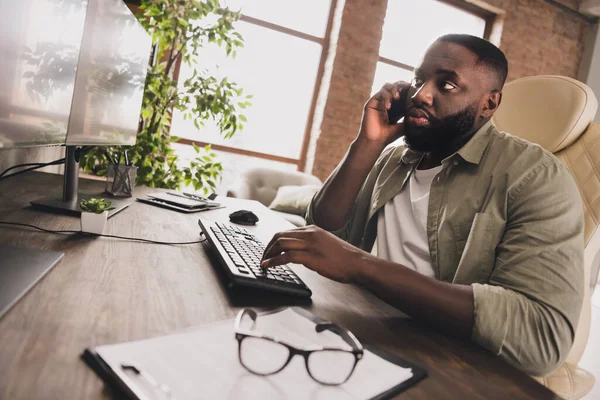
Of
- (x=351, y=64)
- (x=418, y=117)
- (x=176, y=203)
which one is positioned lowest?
(x=176, y=203)

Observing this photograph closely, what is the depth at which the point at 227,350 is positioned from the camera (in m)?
0.52

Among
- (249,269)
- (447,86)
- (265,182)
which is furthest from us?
(265,182)

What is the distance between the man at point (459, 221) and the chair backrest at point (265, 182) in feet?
8.20

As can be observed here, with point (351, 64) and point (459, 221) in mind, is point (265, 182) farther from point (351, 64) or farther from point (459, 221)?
point (459, 221)

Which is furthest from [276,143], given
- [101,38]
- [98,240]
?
[98,240]

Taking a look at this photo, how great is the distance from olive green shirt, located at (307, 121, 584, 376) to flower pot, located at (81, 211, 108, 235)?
777 mm

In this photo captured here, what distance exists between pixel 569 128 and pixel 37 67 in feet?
4.62

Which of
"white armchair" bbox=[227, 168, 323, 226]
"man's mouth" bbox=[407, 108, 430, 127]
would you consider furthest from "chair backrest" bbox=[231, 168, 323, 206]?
"man's mouth" bbox=[407, 108, 430, 127]

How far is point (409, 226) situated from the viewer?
1289 mm

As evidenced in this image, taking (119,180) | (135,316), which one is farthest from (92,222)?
(119,180)

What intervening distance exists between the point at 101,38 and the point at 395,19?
4.46 metres

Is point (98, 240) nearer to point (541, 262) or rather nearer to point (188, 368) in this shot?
point (188, 368)

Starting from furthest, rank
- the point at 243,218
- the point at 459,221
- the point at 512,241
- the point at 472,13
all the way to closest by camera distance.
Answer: the point at 472,13
the point at 243,218
the point at 459,221
the point at 512,241

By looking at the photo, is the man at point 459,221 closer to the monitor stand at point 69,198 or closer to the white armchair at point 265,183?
the monitor stand at point 69,198
